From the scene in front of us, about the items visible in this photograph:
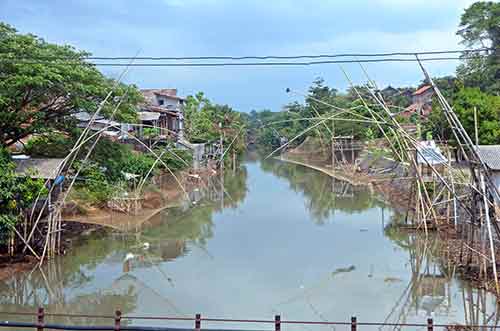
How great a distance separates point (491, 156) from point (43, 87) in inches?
439

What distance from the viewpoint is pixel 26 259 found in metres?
10.9

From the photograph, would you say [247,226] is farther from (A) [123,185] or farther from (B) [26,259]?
(B) [26,259]

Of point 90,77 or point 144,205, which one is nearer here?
point 90,77

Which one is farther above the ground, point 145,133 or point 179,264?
point 145,133

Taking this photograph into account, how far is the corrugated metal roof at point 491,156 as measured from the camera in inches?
496

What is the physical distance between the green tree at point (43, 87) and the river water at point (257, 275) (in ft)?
10.9

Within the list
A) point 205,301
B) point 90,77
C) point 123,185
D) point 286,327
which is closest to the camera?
point 286,327

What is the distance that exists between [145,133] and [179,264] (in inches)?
551

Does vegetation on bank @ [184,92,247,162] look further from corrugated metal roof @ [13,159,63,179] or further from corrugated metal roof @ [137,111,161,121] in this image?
corrugated metal roof @ [13,159,63,179]

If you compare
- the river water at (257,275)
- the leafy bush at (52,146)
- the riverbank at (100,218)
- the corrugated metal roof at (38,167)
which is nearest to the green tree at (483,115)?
the river water at (257,275)

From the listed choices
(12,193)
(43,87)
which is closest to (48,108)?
(43,87)

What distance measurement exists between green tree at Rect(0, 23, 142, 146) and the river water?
3.32m

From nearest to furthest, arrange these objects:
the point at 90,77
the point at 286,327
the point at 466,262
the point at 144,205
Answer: the point at 286,327, the point at 466,262, the point at 90,77, the point at 144,205

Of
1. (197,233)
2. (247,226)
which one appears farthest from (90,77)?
(247,226)
